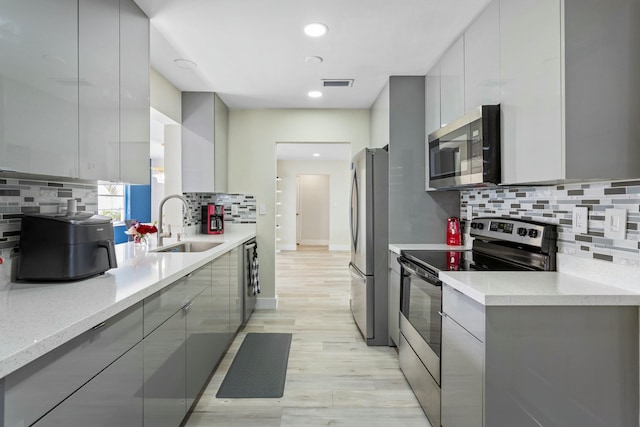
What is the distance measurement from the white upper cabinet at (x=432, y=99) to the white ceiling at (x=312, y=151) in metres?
3.80

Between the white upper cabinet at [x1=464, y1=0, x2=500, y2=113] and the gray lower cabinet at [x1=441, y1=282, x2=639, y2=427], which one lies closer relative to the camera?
the gray lower cabinet at [x1=441, y1=282, x2=639, y2=427]

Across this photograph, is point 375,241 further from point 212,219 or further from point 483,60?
point 212,219

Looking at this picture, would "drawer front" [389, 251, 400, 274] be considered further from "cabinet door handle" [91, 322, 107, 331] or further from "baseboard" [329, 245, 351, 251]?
"baseboard" [329, 245, 351, 251]

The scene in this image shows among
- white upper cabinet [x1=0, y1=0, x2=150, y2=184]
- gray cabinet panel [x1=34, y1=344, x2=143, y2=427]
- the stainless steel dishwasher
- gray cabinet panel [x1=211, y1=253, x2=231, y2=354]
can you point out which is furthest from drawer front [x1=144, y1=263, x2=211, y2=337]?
the stainless steel dishwasher

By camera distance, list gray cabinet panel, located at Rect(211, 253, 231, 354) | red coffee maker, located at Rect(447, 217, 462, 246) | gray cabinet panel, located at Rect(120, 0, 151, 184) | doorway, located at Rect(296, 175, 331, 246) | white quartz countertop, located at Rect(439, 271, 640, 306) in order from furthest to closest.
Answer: doorway, located at Rect(296, 175, 331, 246)
red coffee maker, located at Rect(447, 217, 462, 246)
gray cabinet panel, located at Rect(211, 253, 231, 354)
gray cabinet panel, located at Rect(120, 0, 151, 184)
white quartz countertop, located at Rect(439, 271, 640, 306)

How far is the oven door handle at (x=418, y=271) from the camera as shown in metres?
1.79

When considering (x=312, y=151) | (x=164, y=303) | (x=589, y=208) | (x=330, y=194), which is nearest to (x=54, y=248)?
(x=164, y=303)

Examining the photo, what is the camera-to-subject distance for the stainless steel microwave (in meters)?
1.78

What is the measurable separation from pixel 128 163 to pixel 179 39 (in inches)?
40.8

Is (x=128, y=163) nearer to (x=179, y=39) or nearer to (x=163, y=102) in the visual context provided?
(x=179, y=39)

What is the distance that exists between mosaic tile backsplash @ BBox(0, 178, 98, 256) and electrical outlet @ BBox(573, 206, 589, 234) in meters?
2.48

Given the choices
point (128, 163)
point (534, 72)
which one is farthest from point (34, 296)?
point (534, 72)

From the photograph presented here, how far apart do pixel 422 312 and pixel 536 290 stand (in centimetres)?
76

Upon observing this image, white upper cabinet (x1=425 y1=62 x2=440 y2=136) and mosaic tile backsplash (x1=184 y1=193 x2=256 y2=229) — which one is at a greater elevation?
white upper cabinet (x1=425 y1=62 x2=440 y2=136)
